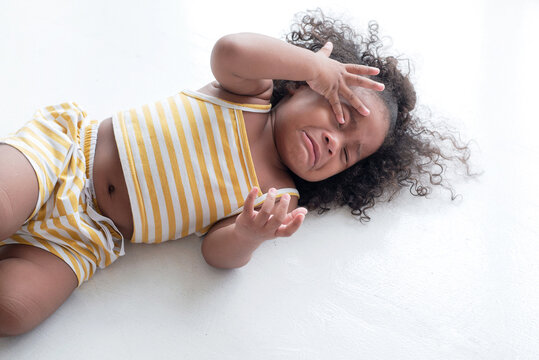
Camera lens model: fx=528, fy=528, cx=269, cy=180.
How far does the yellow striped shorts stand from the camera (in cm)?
85

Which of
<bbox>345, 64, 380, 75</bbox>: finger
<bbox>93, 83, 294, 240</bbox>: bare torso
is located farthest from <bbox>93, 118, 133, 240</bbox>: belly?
<bbox>345, 64, 380, 75</bbox>: finger

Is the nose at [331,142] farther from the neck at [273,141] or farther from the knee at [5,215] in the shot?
the knee at [5,215]

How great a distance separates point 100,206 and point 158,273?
0.16 meters

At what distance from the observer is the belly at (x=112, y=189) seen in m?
0.92

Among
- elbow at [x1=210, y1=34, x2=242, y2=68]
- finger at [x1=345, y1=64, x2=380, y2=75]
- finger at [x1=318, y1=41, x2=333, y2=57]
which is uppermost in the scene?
elbow at [x1=210, y1=34, x2=242, y2=68]

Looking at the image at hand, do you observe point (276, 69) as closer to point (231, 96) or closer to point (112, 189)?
point (231, 96)

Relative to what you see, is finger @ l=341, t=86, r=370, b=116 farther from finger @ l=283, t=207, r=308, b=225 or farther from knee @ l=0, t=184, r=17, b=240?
knee @ l=0, t=184, r=17, b=240

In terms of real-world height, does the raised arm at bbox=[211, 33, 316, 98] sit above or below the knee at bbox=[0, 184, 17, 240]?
above

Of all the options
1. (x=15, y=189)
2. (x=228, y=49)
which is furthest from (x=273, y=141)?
(x=15, y=189)

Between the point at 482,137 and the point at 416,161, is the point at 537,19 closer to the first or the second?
the point at 482,137

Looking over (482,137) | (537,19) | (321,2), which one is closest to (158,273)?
(482,137)

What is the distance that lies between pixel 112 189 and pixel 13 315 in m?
0.26

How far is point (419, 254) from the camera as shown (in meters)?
1.02

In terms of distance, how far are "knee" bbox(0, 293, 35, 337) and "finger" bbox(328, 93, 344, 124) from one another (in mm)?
598
